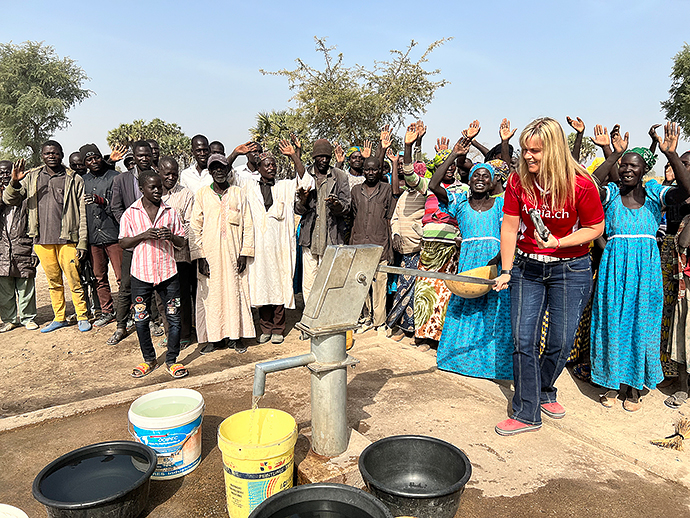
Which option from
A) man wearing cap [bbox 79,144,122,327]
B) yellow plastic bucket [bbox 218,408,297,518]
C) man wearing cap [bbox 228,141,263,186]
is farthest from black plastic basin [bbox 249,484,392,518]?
man wearing cap [bbox 79,144,122,327]

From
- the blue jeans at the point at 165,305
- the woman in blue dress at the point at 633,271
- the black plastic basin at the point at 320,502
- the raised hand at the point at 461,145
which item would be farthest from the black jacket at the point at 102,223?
the woman in blue dress at the point at 633,271

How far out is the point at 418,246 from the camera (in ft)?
15.8

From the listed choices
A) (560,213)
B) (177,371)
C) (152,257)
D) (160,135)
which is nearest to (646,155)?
(560,213)

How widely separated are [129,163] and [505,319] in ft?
14.8

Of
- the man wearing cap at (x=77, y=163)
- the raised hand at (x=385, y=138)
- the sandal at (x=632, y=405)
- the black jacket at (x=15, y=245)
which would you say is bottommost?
the sandal at (x=632, y=405)

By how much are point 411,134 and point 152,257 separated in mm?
2574

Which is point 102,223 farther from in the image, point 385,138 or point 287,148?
point 385,138

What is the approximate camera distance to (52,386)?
4.00 meters

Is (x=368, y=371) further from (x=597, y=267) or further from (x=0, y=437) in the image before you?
(x=0, y=437)

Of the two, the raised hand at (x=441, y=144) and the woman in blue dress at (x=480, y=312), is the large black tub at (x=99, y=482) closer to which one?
the woman in blue dress at (x=480, y=312)

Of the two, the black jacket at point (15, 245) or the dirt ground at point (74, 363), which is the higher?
the black jacket at point (15, 245)

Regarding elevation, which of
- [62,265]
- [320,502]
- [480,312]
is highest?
[62,265]

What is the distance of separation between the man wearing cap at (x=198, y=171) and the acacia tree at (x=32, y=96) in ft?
94.8

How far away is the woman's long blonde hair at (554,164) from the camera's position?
8.36 ft
